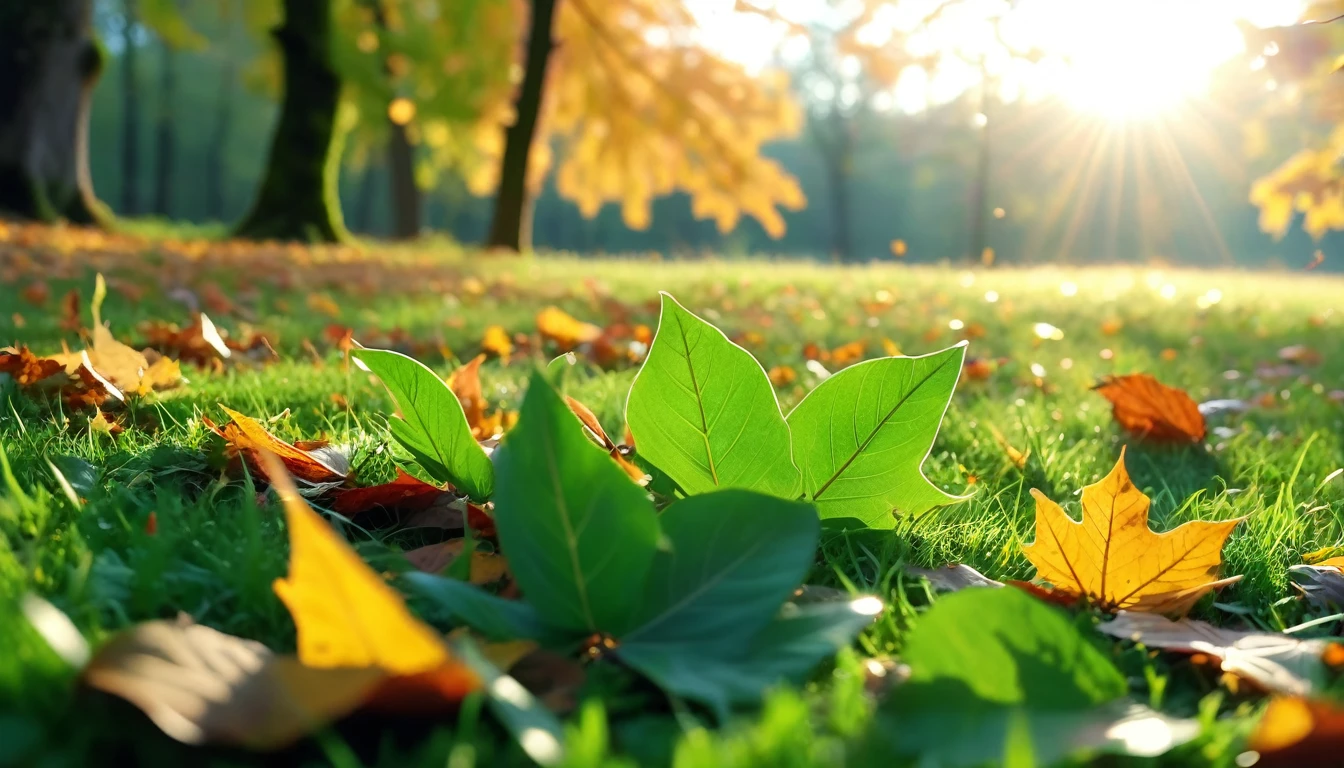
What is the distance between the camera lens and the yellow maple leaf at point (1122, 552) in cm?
112

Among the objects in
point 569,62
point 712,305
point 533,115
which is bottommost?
point 712,305

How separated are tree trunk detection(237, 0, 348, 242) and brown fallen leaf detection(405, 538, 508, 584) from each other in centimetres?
1004

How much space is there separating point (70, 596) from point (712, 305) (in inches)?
204

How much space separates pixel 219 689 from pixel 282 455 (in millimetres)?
681

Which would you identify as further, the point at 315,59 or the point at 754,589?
the point at 315,59

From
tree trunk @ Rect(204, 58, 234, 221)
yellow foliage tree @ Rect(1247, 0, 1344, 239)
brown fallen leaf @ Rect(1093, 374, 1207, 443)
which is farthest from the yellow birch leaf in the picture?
tree trunk @ Rect(204, 58, 234, 221)

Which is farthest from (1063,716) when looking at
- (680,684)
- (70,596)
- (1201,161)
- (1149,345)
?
(1201,161)

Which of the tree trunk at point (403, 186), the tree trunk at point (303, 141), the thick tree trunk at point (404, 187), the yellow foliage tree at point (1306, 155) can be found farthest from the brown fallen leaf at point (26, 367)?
the thick tree trunk at point (404, 187)

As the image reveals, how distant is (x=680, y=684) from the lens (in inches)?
30.5

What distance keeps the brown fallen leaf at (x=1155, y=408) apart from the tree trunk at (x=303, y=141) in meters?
9.70

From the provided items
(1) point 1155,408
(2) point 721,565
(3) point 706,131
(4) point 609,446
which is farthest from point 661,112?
(2) point 721,565

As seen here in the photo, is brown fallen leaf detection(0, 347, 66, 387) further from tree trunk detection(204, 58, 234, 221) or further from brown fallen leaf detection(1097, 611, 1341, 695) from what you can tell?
tree trunk detection(204, 58, 234, 221)

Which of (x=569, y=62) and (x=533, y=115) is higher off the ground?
(x=569, y=62)

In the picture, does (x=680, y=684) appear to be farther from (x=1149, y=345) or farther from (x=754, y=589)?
(x=1149, y=345)
